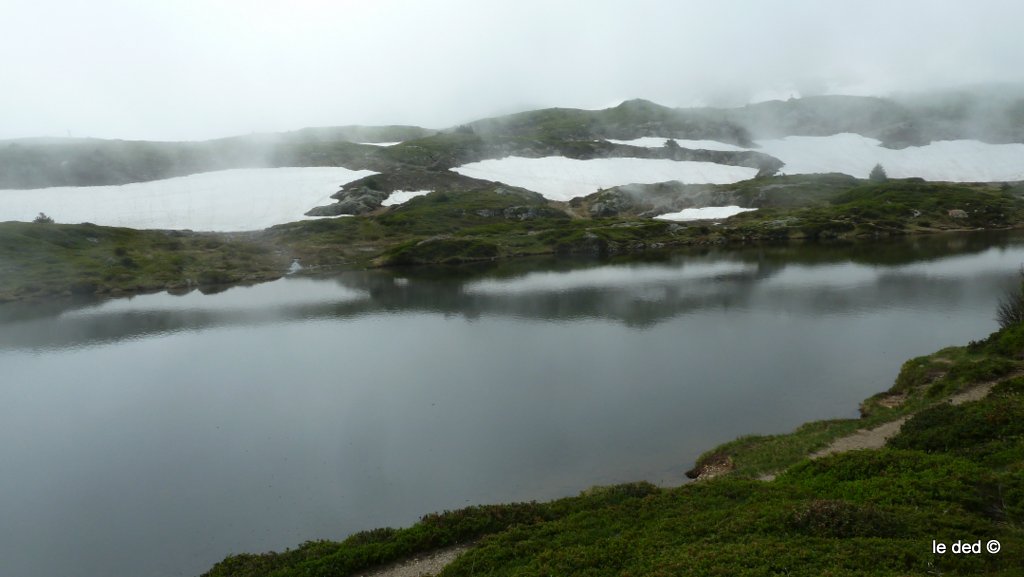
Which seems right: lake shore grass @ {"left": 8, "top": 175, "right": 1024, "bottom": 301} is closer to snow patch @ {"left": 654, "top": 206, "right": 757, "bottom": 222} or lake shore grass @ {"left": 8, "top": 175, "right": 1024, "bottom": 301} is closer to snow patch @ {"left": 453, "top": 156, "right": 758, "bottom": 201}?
snow patch @ {"left": 654, "top": 206, "right": 757, "bottom": 222}

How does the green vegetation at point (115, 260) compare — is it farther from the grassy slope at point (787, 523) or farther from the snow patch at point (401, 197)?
the grassy slope at point (787, 523)

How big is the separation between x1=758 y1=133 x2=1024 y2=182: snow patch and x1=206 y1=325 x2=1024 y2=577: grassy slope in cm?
18194

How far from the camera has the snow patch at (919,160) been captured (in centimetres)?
16862

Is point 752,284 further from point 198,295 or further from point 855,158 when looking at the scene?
point 855,158

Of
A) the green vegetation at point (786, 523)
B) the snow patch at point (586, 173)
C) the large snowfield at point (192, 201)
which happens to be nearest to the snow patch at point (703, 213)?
the snow patch at point (586, 173)

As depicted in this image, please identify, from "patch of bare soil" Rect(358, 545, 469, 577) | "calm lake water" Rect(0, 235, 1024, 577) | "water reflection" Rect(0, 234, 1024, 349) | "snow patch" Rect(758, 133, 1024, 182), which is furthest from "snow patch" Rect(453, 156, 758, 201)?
"patch of bare soil" Rect(358, 545, 469, 577)

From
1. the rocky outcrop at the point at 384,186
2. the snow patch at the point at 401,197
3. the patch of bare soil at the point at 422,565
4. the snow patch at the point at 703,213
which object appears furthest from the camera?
the snow patch at the point at 401,197

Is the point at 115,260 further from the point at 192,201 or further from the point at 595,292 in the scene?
the point at 595,292

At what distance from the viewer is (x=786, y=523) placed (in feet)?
40.9

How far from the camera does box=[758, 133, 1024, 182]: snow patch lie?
169 meters

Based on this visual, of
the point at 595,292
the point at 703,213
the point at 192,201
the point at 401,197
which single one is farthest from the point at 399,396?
the point at 192,201

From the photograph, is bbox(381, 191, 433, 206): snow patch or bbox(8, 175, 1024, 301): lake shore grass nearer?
bbox(8, 175, 1024, 301): lake shore grass

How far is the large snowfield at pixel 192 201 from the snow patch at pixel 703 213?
290ft

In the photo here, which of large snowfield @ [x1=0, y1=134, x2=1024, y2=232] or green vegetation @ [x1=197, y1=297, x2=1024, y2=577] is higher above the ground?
large snowfield @ [x1=0, y1=134, x2=1024, y2=232]
